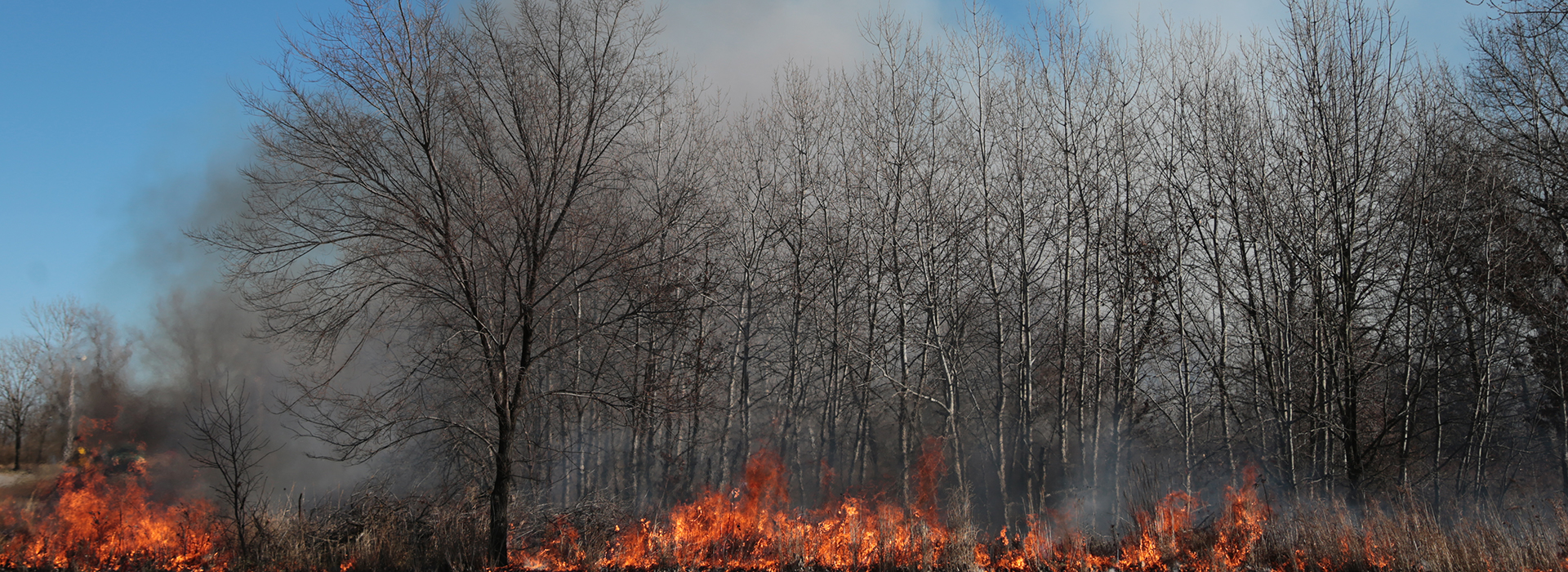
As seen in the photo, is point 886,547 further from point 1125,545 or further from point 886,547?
point 1125,545

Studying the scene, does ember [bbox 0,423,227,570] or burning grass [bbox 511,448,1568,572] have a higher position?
ember [bbox 0,423,227,570]

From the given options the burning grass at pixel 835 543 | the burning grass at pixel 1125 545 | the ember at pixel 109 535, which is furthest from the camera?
the ember at pixel 109 535

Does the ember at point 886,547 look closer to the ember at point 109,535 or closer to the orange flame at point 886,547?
the orange flame at point 886,547

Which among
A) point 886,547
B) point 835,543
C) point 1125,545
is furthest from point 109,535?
point 1125,545

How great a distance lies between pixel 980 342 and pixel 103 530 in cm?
1918

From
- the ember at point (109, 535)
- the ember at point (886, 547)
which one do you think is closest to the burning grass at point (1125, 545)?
the ember at point (886, 547)

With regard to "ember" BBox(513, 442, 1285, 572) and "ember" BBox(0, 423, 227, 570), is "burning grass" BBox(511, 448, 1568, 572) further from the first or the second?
"ember" BBox(0, 423, 227, 570)

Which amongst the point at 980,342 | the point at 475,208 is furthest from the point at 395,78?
the point at 980,342

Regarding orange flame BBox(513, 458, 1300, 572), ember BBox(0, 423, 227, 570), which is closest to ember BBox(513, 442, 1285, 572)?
orange flame BBox(513, 458, 1300, 572)

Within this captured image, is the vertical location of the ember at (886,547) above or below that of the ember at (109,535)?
below

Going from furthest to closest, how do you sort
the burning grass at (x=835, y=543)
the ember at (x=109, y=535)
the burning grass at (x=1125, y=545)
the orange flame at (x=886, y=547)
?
the ember at (x=109, y=535) < the orange flame at (x=886, y=547) < the burning grass at (x=835, y=543) < the burning grass at (x=1125, y=545)

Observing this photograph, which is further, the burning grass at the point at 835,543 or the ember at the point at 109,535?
the ember at the point at 109,535

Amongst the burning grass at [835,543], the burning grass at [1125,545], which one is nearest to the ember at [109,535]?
the burning grass at [835,543]

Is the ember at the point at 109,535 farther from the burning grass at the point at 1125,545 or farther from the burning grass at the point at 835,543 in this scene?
the burning grass at the point at 1125,545
